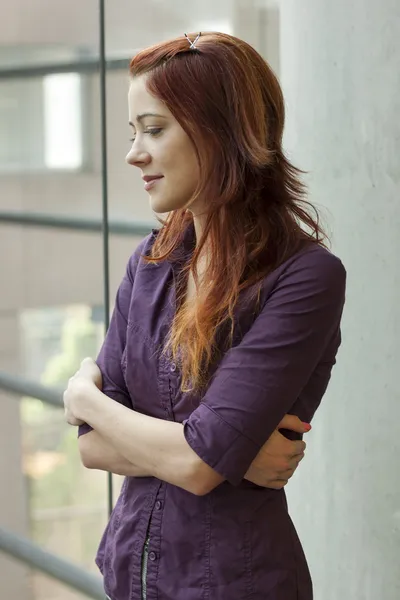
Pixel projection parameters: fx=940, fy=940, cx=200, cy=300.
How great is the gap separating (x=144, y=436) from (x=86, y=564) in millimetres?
2622

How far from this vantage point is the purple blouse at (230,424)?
1.50 metres

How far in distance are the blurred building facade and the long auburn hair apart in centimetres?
53

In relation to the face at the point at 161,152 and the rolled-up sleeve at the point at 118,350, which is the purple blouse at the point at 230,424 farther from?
the face at the point at 161,152

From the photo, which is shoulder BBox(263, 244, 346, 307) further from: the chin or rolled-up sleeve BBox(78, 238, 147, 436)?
rolled-up sleeve BBox(78, 238, 147, 436)

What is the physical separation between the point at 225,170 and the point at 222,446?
18.3 inches

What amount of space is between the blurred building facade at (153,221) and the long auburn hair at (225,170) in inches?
20.8

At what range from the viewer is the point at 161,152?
160 centimetres

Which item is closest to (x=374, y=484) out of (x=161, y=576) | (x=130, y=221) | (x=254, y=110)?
(x=161, y=576)

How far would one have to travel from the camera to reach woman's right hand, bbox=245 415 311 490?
1.57 meters

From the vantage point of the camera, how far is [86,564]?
13.2 feet

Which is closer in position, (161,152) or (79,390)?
(161,152)

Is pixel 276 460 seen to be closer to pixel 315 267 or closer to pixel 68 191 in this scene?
pixel 315 267

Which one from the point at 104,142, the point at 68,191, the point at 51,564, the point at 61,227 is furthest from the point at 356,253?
the point at 51,564

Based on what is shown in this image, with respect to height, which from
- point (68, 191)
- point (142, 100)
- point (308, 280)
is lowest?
point (68, 191)
